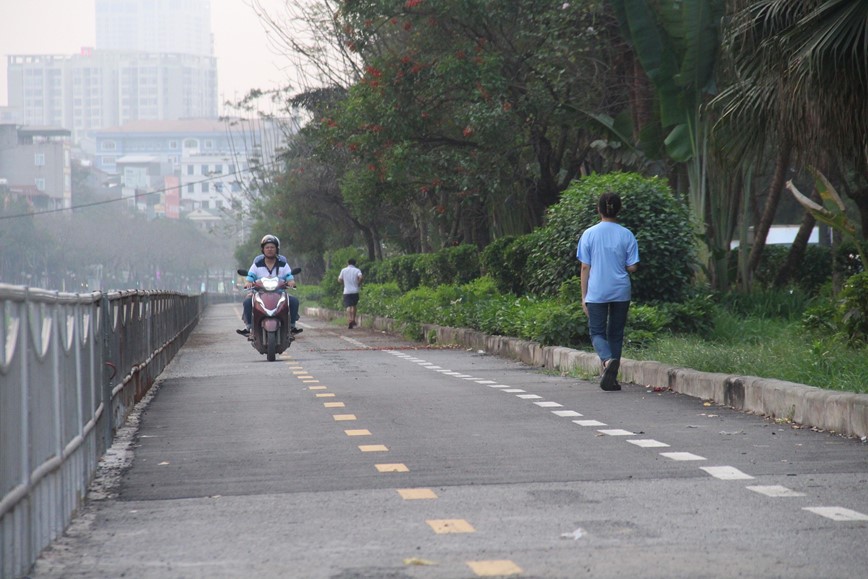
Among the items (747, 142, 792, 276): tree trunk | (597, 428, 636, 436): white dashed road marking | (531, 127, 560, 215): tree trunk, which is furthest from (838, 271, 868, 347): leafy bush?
(531, 127, 560, 215): tree trunk

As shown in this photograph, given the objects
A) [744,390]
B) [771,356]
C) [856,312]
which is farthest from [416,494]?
[856,312]

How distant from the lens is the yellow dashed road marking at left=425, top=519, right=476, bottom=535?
6.16m

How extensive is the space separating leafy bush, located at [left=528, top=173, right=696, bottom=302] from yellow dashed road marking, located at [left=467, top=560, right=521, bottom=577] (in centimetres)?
1401

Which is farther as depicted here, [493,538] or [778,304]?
[778,304]

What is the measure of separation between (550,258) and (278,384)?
22.2 ft

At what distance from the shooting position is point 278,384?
50.6 feet

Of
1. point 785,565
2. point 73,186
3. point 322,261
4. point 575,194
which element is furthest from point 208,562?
point 73,186

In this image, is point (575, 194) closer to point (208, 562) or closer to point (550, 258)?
point (550, 258)

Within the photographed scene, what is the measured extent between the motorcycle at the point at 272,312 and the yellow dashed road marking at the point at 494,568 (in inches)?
595

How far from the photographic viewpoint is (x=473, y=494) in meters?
7.21

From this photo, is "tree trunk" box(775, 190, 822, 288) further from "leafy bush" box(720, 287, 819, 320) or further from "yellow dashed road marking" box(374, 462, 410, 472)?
"yellow dashed road marking" box(374, 462, 410, 472)

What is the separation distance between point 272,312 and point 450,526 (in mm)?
14396

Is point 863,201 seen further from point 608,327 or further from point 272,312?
point 608,327

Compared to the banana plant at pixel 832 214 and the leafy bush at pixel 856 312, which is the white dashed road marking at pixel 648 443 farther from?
the banana plant at pixel 832 214
